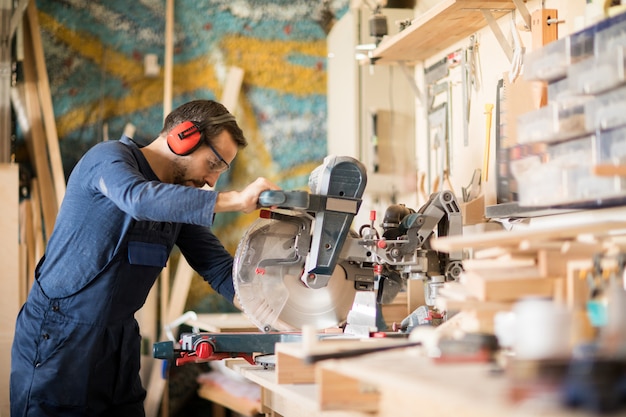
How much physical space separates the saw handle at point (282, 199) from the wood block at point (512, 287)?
0.80 metres

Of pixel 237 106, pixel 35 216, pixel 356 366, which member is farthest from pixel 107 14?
pixel 356 366

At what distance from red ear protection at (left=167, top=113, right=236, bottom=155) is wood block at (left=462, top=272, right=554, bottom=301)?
135 centimetres

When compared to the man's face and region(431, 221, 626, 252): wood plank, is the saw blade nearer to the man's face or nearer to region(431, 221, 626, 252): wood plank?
the man's face

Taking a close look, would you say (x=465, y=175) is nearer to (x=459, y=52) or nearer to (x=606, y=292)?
(x=459, y=52)

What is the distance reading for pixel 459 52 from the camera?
3.50m

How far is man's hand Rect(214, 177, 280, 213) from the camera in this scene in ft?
7.65

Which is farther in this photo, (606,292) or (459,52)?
(459,52)

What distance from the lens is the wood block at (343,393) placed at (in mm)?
1740

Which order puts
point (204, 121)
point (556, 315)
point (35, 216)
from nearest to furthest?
point (556, 315) < point (204, 121) < point (35, 216)

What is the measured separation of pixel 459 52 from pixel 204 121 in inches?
50.3

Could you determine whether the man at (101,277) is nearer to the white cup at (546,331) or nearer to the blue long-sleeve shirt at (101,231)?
the blue long-sleeve shirt at (101,231)

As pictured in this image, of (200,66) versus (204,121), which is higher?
(200,66)

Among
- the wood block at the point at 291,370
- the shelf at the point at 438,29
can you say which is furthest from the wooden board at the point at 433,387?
the shelf at the point at 438,29

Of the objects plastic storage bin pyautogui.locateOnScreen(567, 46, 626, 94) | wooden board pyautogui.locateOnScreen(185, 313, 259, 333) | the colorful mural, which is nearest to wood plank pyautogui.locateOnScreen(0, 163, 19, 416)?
the colorful mural
